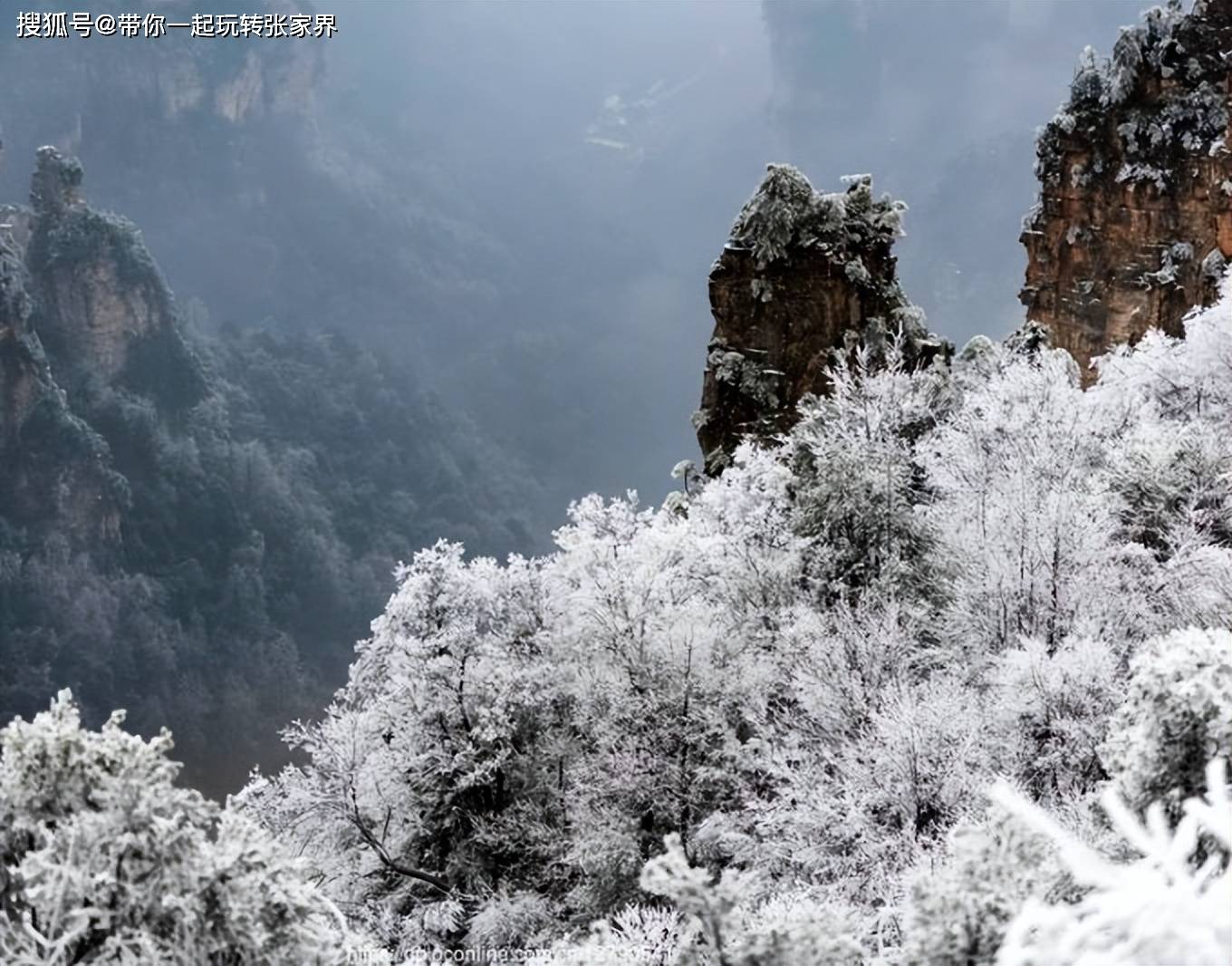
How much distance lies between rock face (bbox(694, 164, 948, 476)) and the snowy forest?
11 cm

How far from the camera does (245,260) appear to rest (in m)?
163

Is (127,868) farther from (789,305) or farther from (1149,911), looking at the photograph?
(789,305)

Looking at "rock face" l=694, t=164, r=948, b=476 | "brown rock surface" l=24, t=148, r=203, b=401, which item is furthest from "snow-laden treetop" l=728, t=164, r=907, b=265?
"brown rock surface" l=24, t=148, r=203, b=401

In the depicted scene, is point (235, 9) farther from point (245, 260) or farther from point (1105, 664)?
point (1105, 664)

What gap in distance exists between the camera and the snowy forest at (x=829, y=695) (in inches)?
259

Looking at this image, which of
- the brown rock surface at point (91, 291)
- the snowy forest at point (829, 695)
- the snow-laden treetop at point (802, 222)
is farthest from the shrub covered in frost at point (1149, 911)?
the brown rock surface at point (91, 291)

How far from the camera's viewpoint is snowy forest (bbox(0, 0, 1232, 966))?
259 inches

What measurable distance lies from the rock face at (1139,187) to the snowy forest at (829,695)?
13cm

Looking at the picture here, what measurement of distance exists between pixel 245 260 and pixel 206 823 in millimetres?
167158

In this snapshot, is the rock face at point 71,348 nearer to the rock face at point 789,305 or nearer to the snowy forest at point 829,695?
the rock face at point 789,305

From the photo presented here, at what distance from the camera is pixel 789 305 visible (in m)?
31.1

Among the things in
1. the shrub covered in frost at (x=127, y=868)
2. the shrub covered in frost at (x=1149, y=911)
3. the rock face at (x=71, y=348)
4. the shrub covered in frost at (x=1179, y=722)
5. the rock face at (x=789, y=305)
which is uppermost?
the rock face at (x=71, y=348)

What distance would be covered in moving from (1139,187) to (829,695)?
26923 millimetres

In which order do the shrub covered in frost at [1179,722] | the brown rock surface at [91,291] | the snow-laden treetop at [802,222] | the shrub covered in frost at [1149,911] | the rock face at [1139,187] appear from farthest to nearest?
the brown rock surface at [91,291] < the rock face at [1139,187] < the snow-laden treetop at [802,222] < the shrub covered in frost at [1179,722] < the shrub covered in frost at [1149,911]
